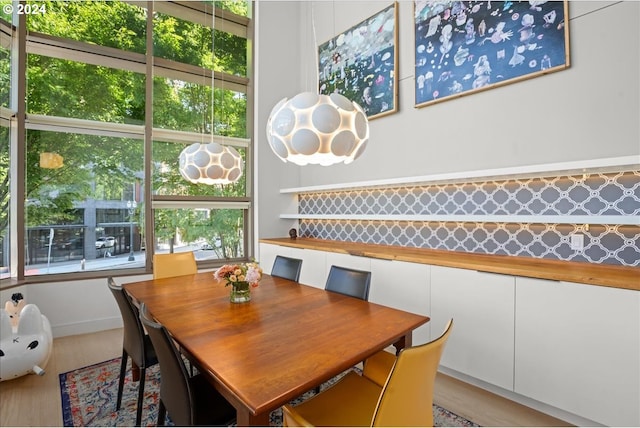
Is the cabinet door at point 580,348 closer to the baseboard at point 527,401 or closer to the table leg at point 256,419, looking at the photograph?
the baseboard at point 527,401

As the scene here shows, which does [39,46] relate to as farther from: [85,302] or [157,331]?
[157,331]

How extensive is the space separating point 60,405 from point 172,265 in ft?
4.49

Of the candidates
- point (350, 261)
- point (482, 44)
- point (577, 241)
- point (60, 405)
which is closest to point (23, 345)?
point (60, 405)

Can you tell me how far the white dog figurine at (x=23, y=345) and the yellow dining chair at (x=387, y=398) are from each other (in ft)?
8.12

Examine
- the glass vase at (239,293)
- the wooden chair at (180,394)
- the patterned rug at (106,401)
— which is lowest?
the patterned rug at (106,401)

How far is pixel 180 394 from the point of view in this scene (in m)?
1.42

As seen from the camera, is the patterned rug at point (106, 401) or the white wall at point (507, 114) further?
the white wall at point (507, 114)

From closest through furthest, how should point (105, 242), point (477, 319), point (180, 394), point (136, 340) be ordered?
point (180, 394) < point (136, 340) < point (477, 319) < point (105, 242)

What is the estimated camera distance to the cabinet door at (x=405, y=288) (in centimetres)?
275

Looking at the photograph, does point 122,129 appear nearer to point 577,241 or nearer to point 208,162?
point 208,162

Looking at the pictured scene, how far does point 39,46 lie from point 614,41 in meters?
5.41

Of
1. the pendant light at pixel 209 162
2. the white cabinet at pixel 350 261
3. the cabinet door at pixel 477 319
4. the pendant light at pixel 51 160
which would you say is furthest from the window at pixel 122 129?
the cabinet door at pixel 477 319

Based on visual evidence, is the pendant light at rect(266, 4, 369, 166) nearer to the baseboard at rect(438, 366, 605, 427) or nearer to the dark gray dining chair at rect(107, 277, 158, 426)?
the dark gray dining chair at rect(107, 277, 158, 426)

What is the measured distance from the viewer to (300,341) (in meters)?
1.50
